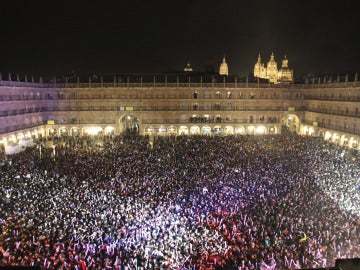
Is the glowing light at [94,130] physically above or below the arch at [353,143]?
below

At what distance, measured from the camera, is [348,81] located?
166 feet

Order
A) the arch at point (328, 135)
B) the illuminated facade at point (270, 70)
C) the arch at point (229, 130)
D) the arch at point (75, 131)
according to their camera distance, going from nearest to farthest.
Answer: the arch at point (328, 135)
the arch at point (75, 131)
the arch at point (229, 130)
the illuminated facade at point (270, 70)

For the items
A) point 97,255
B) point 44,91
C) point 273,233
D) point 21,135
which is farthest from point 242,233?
point 44,91

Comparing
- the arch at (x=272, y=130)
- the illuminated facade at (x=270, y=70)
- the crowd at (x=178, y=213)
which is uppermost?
the illuminated facade at (x=270, y=70)

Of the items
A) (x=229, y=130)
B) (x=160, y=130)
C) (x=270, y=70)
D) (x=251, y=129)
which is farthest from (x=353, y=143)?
(x=270, y=70)

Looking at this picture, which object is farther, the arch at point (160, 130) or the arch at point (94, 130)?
the arch at point (160, 130)

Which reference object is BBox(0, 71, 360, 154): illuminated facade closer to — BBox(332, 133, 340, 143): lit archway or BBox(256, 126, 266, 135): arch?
BBox(256, 126, 266, 135): arch

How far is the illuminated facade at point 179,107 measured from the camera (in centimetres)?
5816

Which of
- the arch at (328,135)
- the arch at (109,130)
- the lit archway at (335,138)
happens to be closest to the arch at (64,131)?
the arch at (109,130)

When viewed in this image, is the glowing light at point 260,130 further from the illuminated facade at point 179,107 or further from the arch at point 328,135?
the arch at point 328,135

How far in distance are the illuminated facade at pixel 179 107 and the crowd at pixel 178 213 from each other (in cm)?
2765

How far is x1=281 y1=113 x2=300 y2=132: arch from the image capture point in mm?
64213

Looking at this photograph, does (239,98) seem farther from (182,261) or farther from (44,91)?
(182,261)

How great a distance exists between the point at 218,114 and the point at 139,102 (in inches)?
594
